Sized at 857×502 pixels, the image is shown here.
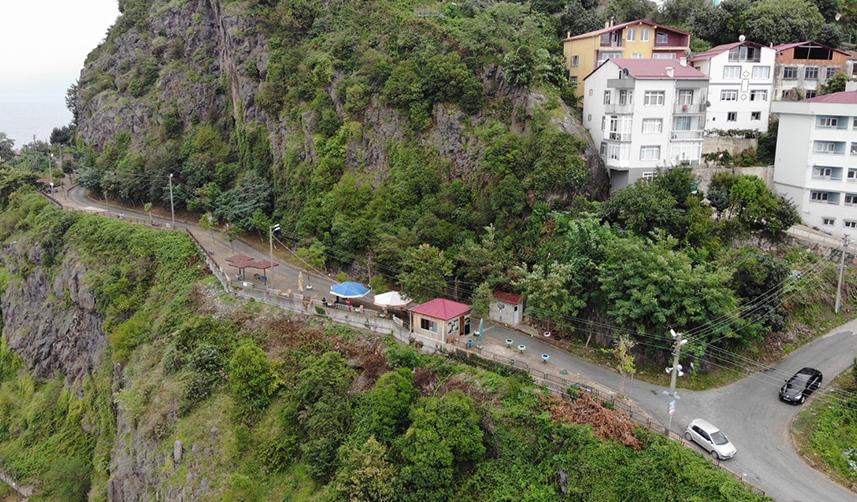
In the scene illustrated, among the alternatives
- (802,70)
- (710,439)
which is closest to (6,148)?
(802,70)

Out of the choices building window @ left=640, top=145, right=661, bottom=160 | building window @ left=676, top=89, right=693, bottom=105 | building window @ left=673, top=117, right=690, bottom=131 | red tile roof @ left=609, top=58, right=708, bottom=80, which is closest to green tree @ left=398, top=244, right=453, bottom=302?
building window @ left=640, top=145, right=661, bottom=160

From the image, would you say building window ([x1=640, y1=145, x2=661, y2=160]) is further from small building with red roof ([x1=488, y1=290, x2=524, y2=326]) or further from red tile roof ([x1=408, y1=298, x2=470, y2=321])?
red tile roof ([x1=408, y1=298, x2=470, y2=321])

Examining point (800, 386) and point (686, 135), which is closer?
point (800, 386)

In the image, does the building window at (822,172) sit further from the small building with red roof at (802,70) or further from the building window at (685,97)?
the small building with red roof at (802,70)

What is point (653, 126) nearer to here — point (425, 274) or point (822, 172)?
point (822, 172)

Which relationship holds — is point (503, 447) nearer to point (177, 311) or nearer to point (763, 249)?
point (763, 249)

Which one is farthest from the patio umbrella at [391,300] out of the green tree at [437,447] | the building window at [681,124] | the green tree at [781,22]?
the green tree at [781,22]
